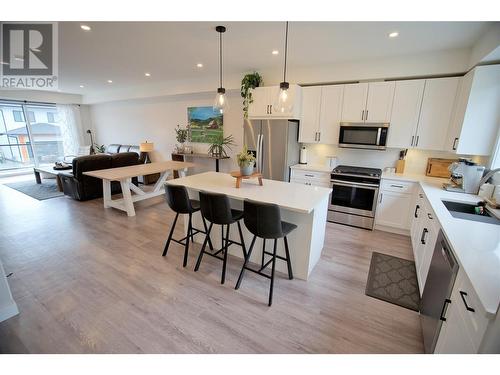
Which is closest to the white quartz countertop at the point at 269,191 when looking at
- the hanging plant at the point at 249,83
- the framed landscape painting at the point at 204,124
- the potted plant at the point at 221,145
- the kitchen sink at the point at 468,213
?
the kitchen sink at the point at 468,213

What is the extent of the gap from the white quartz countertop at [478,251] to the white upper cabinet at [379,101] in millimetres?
1773

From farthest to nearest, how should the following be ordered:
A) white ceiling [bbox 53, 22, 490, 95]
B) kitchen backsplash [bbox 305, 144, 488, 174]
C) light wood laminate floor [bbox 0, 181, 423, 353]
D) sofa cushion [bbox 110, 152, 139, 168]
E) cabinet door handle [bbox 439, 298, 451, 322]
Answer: sofa cushion [bbox 110, 152, 139, 168], kitchen backsplash [bbox 305, 144, 488, 174], white ceiling [bbox 53, 22, 490, 95], light wood laminate floor [bbox 0, 181, 423, 353], cabinet door handle [bbox 439, 298, 451, 322]

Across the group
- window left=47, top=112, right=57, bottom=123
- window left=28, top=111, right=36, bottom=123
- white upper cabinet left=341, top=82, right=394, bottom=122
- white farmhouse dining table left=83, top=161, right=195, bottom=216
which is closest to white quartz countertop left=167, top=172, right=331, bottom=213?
white farmhouse dining table left=83, top=161, right=195, bottom=216

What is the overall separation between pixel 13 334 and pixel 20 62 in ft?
15.7

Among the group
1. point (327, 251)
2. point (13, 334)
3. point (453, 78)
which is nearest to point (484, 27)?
point (453, 78)

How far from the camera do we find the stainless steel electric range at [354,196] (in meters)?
3.57

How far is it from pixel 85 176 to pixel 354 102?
5.54 meters

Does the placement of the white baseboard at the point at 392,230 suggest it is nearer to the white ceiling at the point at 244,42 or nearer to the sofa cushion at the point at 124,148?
the white ceiling at the point at 244,42

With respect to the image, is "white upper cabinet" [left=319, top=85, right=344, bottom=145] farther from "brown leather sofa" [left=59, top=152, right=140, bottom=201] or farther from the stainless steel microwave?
"brown leather sofa" [left=59, top=152, right=140, bottom=201]

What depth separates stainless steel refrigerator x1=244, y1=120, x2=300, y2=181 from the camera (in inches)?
160

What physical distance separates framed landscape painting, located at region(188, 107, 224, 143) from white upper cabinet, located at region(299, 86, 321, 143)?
2347 mm

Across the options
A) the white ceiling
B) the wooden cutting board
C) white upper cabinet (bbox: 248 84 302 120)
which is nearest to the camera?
the white ceiling
